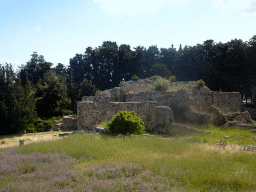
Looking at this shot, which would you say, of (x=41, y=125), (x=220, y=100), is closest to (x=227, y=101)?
(x=220, y=100)

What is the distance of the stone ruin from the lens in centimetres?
1306

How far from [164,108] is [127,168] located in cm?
745

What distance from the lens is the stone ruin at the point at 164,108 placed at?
13062 mm

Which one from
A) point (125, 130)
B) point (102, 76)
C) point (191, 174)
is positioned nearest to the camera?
point (191, 174)

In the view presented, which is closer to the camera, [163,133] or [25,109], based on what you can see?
[163,133]

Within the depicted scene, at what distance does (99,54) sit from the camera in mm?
43750

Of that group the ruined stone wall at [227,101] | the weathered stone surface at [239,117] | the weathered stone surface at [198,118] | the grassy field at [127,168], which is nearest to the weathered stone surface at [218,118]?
the weathered stone surface at [239,117]

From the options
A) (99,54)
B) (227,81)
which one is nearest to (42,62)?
(99,54)

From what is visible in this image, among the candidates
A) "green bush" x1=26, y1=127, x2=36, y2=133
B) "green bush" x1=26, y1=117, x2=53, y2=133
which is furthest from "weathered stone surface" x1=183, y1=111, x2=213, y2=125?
"green bush" x1=26, y1=127, x2=36, y2=133

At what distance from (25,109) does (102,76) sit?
85.6 feet

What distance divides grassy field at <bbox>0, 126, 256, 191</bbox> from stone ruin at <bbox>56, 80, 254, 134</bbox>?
4.40 metres

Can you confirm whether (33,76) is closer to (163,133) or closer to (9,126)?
(9,126)

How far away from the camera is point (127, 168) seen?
19.3 ft

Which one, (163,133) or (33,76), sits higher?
(33,76)
